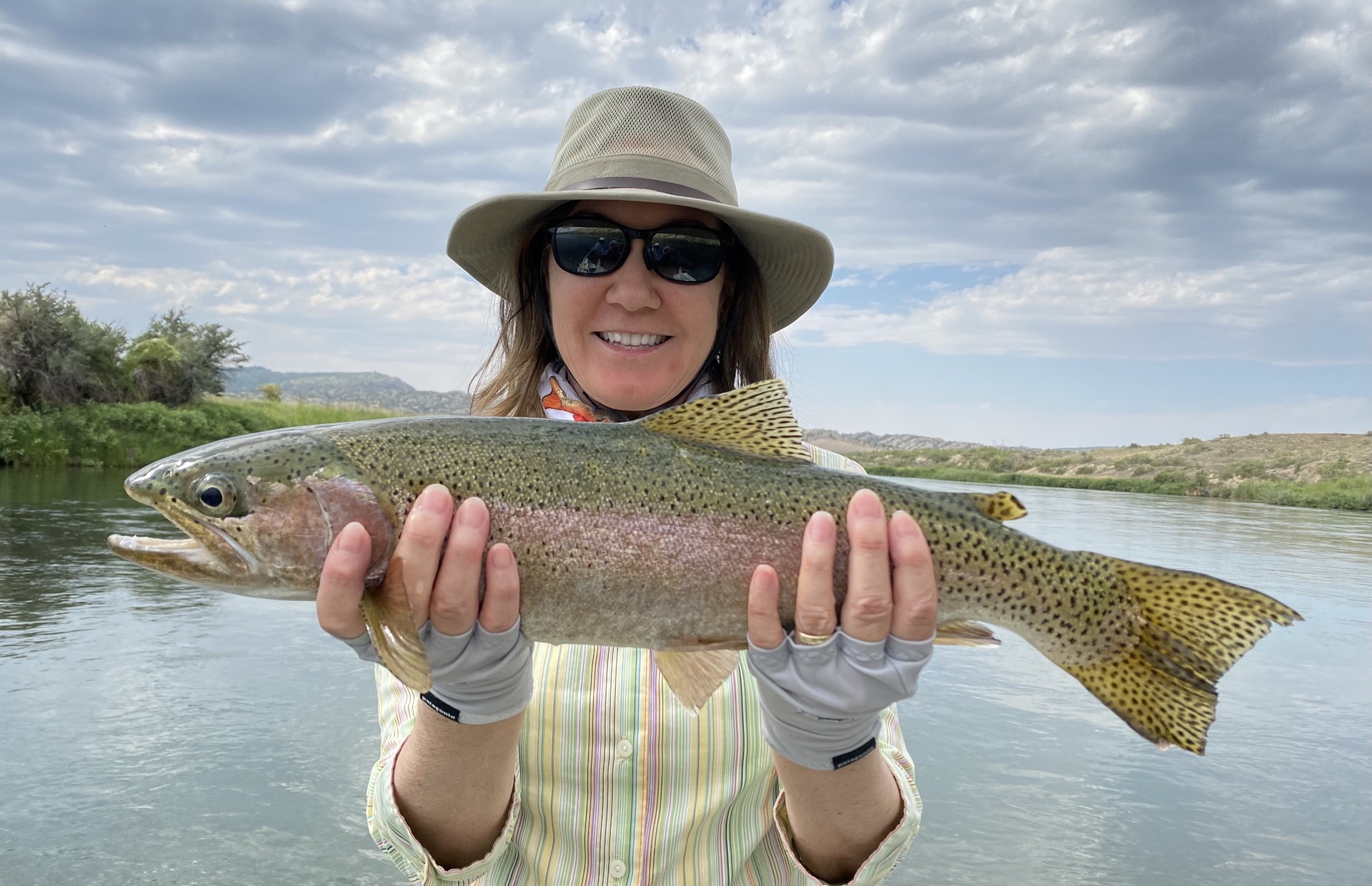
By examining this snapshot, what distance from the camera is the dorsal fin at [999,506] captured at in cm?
266

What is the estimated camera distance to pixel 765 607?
2.41 m

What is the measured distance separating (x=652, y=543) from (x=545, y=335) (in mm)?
1678

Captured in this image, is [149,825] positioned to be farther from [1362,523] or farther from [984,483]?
[984,483]

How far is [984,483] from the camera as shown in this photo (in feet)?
163

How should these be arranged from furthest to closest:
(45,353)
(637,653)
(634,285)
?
(45,353), (634,285), (637,653)

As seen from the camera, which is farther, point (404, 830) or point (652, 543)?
point (404, 830)

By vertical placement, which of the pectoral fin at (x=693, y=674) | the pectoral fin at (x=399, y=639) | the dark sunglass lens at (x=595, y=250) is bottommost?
the pectoral fin at (x=693, y=674)

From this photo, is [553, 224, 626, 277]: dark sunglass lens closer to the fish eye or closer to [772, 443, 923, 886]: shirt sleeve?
[772, 443, 923, 886]: shirt sleeve

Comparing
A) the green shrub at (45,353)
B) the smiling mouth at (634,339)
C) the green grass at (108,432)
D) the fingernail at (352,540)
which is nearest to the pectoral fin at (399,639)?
the fingernail at (352,540)

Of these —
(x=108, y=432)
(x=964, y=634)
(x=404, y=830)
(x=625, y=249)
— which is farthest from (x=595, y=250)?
(x=108, y=432)

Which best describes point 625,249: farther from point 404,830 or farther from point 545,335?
point 404,830

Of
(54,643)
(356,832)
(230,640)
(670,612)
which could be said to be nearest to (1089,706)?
(356,832)

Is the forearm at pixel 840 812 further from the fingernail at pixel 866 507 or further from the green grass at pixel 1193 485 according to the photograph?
the green grass at pixel 1193 485

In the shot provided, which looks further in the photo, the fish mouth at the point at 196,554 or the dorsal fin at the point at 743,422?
the dorsal fin at the point at 743,422
